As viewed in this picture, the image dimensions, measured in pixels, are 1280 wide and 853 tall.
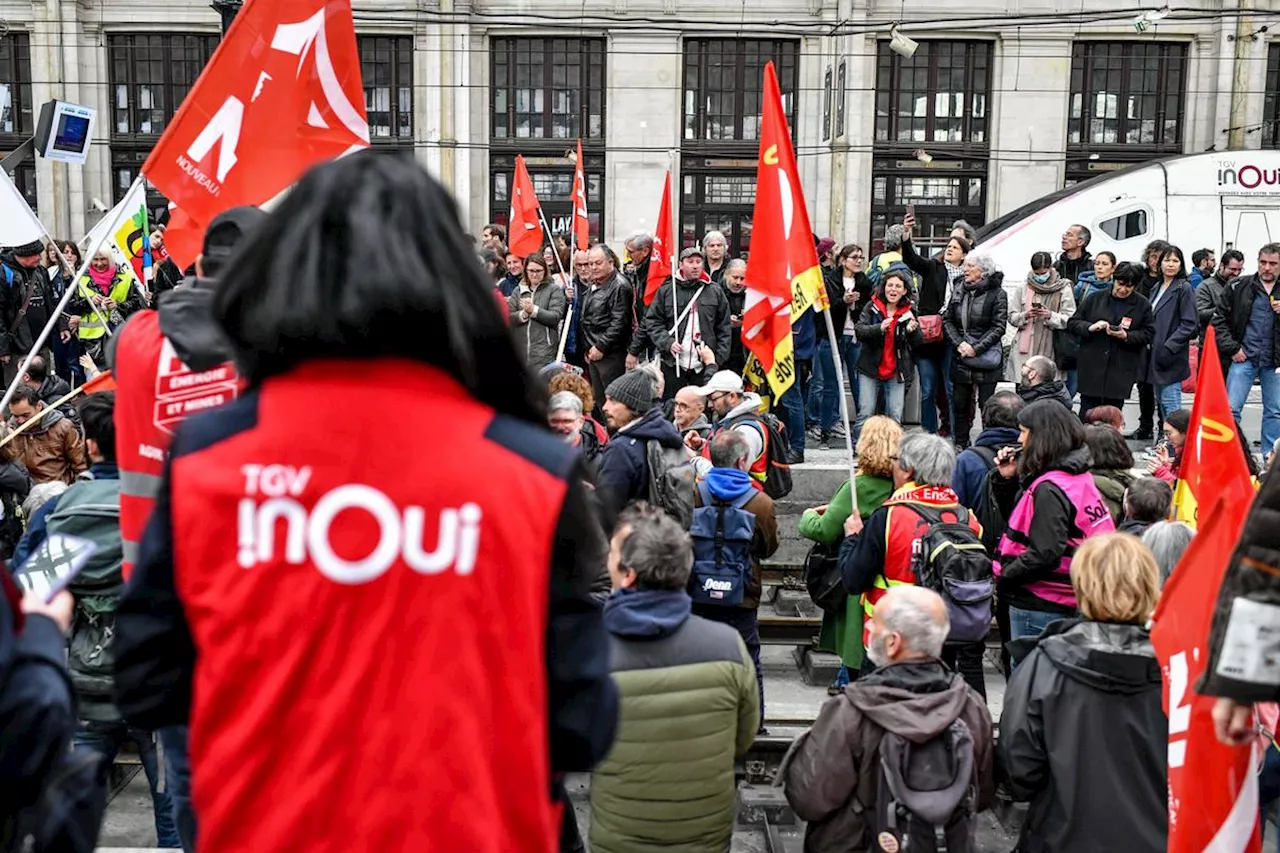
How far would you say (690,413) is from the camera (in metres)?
8.02

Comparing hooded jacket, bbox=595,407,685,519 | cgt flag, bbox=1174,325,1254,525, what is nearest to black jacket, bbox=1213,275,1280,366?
cgt flag, bbox=1174,325,1254,525

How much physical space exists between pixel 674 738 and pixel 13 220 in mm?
5526

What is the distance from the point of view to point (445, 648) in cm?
196

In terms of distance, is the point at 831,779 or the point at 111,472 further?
the point at 111,472

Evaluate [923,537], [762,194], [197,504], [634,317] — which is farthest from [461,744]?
[634,317]

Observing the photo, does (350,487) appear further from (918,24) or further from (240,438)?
(918,24)

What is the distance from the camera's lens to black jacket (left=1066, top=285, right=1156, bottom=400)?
1244cm

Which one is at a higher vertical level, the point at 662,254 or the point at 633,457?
the point at 662,254

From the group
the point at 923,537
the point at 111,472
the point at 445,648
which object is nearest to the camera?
the point at 445,648

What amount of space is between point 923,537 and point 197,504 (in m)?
4.29

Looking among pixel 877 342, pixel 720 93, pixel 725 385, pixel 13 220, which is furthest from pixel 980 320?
pixel 720 93

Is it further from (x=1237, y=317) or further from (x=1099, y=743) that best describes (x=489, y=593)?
(x=1237, y=317)

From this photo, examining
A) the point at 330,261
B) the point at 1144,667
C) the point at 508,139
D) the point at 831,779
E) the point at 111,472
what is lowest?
the point at 831,779

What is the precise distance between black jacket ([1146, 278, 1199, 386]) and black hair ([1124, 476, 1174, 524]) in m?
6.68
